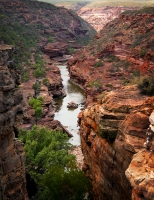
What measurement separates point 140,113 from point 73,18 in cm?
11242

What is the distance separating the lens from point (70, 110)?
1668 inches

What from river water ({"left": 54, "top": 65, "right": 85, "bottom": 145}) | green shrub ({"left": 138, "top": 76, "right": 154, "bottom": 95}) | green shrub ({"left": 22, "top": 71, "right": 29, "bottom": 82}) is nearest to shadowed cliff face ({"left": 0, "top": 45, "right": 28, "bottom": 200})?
green shrub ({"left": 138, "top": 76, "right": 154, "bottom": 95})

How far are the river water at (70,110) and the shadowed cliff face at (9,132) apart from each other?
16.8 m

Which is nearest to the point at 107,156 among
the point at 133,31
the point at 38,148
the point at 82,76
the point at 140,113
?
the point at 140,113

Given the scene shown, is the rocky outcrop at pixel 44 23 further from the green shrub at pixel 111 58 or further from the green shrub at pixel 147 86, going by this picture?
the green shrub at pixel 147 86

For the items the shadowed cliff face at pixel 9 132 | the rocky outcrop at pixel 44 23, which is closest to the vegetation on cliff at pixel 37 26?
the rocky outcrop at pixel 44 23

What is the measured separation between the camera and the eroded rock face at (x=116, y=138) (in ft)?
38.2

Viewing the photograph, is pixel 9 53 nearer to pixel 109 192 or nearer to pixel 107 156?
pixel 107 156

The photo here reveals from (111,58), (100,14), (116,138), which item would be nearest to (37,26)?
(111,58)

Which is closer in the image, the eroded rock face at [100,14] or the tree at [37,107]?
the tree at [37,107]

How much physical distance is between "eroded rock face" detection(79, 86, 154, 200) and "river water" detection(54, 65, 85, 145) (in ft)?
49.8

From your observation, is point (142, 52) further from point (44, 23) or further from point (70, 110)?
point (44, 23)

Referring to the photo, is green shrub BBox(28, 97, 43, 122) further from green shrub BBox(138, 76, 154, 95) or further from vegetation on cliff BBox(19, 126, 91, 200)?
green shrub BBox(138, 76, 154, 95)

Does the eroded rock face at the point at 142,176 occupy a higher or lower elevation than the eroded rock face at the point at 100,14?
higher
